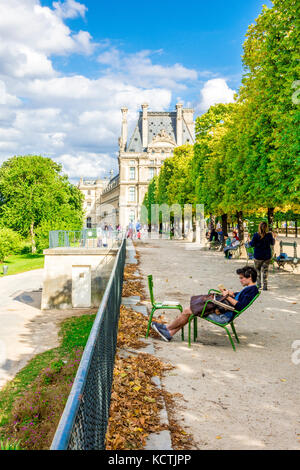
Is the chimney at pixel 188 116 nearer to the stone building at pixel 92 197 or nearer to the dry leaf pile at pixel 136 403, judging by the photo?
the stone building at pixel 92 197

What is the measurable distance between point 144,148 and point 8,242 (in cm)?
5310

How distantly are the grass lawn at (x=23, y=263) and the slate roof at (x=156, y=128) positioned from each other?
4659 cm

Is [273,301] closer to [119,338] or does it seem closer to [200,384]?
[119,338]

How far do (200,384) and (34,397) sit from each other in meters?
8.45

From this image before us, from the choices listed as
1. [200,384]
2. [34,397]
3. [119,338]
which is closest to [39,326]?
[34,397]

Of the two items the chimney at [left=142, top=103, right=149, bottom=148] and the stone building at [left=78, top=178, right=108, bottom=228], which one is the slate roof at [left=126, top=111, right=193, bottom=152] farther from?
the stone building at [left=78, top=178, right=108, bottom=228]

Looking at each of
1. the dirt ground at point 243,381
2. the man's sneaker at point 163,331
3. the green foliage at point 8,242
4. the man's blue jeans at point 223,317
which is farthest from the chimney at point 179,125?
the man's blue jeans at point 223,317

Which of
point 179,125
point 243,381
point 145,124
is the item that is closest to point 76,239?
point 243,381

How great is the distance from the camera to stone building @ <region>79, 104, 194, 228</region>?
91.3m

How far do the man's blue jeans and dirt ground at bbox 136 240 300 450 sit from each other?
41cm

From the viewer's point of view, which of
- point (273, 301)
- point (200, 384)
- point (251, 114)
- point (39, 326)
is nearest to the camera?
point (200, 384)

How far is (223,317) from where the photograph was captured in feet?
21.0

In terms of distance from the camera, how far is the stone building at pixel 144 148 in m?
91.3

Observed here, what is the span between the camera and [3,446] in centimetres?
838
